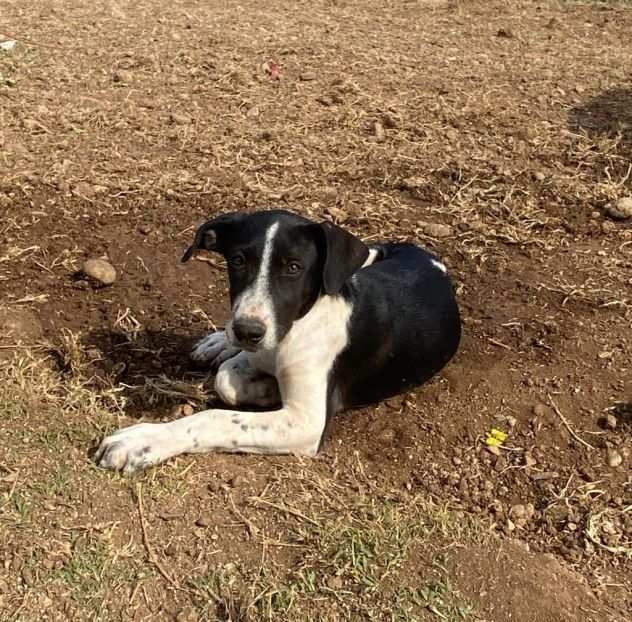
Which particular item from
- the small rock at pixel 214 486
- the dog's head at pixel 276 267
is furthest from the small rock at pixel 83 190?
the small rock at pixel 214 486

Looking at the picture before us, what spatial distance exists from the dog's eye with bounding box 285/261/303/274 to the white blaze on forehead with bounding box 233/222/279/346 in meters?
0.09

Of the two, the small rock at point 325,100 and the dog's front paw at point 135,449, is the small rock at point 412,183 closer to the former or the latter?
the small rock at point 325,100

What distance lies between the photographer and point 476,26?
1099 cm

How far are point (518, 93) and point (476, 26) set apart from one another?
8.43ft

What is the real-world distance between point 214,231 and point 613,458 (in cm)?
236

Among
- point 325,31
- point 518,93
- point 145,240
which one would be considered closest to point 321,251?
point 145,240

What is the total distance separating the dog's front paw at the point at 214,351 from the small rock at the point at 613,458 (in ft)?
6.92

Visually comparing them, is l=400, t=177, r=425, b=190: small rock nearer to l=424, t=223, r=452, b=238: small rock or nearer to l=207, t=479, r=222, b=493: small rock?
l=424, t=223, r=452, b=238: small rock

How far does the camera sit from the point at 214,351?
17.0ft

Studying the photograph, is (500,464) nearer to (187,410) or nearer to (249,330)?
(249,330)

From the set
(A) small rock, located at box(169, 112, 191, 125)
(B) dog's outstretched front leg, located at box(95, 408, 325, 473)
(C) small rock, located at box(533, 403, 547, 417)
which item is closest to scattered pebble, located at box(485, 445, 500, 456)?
(C) small rock, located at box(533, 403, 547, 417)

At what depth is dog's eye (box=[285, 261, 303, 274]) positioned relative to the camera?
4.15m

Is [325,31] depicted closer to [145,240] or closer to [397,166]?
[397,166]

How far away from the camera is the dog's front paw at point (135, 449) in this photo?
411cm
